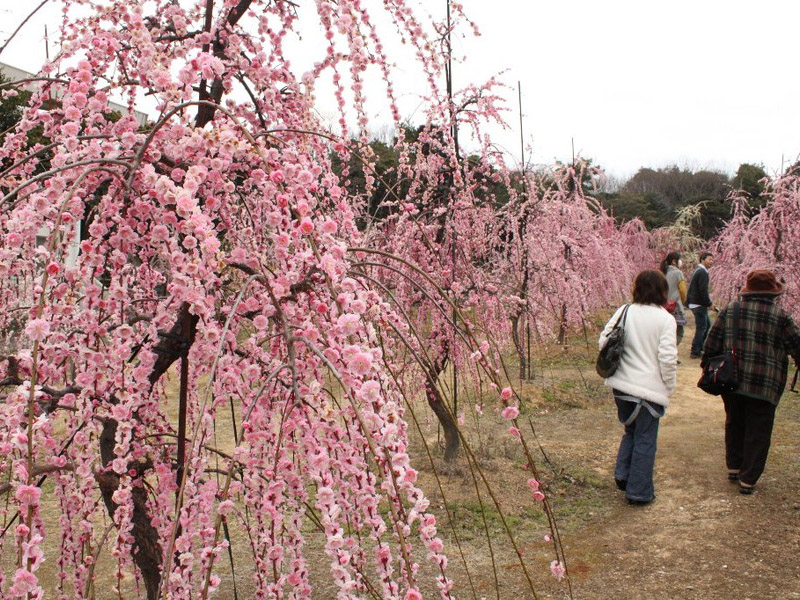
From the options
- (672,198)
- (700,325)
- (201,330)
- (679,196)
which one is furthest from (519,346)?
(679,196)

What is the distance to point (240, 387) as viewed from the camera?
6.23 feet

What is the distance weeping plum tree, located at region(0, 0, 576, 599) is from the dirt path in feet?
7.17

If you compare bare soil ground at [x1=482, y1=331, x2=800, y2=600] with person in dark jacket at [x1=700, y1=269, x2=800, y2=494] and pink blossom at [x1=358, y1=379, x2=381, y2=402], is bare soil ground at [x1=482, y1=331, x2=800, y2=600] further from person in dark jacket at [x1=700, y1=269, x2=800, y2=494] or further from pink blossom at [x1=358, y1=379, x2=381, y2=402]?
pink blossom at [x1=358, y1=379, x2=381, y2=402]

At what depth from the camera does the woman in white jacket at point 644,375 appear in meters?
4.20

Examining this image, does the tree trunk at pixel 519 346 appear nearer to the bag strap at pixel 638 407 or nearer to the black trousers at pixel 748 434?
the black trousers at pixel 748 434

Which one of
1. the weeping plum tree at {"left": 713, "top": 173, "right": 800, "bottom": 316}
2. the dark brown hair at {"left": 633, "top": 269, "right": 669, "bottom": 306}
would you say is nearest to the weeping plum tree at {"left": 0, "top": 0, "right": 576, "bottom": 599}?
the dark brown hair at {"left": 633, "top": 269, "right": 669, "bottom": 306}

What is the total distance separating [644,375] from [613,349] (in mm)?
262

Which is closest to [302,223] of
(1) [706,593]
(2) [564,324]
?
(1) [706,593]

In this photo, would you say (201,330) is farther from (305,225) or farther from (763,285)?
(763,285)

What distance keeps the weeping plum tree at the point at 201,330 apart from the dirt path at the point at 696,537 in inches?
86.0

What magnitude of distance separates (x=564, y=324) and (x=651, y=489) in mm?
6126

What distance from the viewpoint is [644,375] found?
13.9 ft

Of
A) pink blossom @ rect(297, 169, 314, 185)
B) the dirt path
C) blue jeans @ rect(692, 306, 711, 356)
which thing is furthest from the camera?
blue jeans @ rect(692, 306, 711, 356)

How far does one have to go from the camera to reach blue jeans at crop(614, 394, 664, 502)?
425cm
